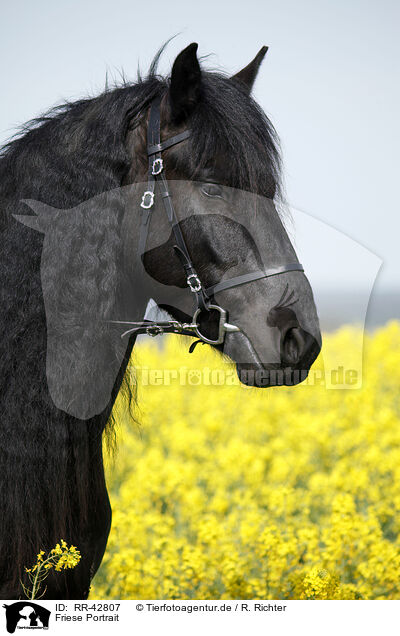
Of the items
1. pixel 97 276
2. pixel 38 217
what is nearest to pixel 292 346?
pixel 97 276

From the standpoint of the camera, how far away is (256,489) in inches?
241

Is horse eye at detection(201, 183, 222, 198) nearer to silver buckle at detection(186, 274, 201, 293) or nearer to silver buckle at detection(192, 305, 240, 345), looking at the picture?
silver buckle at detection(186, 274, 201, 293)

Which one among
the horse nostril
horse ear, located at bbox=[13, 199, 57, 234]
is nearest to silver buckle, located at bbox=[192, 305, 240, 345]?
the horse nostril

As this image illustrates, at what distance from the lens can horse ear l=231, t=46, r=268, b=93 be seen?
2855 mm

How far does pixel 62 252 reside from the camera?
7.50 ft

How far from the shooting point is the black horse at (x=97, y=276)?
2.28 metres

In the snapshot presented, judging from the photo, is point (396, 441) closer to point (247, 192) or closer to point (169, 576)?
point (169, 576)

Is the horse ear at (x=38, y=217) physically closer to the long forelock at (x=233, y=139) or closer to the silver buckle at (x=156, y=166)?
the silver buckle at (x=156, y=166)

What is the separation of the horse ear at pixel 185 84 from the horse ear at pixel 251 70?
549 mm

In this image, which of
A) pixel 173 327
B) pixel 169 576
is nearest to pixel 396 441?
pixel 169 576
